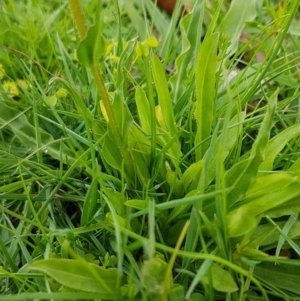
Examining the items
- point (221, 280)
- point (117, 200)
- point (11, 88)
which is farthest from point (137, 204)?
point (11, 88)

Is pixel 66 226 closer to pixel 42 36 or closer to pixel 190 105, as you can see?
pixel 190 105

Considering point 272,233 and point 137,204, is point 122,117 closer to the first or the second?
point 137,204

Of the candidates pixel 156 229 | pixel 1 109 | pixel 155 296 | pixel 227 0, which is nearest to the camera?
pixel 155 296

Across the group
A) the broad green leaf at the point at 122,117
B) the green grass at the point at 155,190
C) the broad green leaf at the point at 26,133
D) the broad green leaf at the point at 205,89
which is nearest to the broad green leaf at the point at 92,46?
the green grass at the point at 155,190

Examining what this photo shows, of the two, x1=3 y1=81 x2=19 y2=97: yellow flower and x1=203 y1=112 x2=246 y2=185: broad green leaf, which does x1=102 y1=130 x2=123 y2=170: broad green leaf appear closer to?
x1=203 y1=112 x2=246 y2=185: broad green leaf

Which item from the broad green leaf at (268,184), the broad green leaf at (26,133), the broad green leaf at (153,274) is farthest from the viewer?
the broad green leaf at (26,133)

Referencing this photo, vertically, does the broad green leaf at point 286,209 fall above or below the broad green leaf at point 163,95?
below

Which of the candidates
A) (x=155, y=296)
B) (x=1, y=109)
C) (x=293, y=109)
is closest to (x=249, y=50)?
(x=293, y=109)

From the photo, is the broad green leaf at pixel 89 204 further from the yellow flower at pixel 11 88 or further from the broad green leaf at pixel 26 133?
the yellow flower at pixel 11 88
